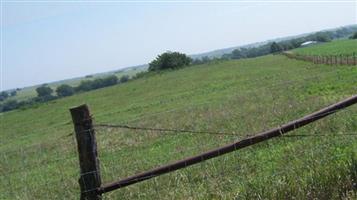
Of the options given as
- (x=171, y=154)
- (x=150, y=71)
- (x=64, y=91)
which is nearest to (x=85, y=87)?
(x=64, y=91)

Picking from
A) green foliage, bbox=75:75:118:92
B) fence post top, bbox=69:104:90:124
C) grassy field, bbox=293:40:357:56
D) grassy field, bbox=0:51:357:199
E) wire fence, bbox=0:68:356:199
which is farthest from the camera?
green foliage, bbox=75:75:118:92

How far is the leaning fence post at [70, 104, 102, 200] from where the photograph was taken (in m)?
4.86

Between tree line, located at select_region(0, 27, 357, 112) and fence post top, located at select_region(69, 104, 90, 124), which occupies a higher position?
fence post top, located at select_region(69, 104, 90, 124)

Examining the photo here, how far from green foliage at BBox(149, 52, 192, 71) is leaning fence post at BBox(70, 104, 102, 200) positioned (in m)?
87.2

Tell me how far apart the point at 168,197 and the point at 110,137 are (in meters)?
12.8

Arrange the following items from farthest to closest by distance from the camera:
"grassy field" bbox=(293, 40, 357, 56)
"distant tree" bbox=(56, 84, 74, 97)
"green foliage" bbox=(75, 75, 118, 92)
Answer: "green foliage" bbox=(75, 75, 118, 92), "distant tree" bbox=(56, 84, 74, 97), "grassy field" bbox=(293, 40, 357, 56)

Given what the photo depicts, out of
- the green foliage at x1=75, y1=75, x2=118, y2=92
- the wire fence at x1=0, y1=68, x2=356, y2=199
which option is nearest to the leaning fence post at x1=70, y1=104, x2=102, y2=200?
the wire fence at x1=0, y1=68, x2=356, y2=199

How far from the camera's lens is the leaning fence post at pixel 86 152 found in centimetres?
486

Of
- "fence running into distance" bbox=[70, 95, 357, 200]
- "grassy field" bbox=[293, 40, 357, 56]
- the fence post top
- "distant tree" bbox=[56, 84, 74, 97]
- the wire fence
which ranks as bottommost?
"distant tree" bbox=[56, 84, 74, 97]

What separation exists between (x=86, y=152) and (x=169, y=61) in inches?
3473

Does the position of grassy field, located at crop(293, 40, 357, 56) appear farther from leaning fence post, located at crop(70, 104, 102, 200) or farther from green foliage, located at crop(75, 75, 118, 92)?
green foliage, located at crop(75, 75, 118, 92)

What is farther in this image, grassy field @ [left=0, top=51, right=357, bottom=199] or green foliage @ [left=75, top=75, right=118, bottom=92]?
green foliage @ [left=75, top=75, right=118, bottom=92]

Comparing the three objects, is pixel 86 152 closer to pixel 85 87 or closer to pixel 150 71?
pixel 150 71

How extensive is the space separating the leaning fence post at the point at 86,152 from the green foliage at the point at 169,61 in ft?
286
